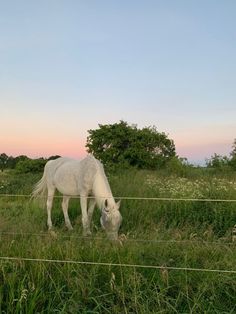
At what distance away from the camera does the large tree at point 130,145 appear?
23.0 m

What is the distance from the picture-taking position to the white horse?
736cm

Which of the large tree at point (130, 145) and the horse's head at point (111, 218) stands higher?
the large tree at point (130, 145)

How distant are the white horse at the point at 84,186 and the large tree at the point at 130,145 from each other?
12171 mm

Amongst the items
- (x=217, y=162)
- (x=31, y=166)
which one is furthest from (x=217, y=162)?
(x=31, y=166)

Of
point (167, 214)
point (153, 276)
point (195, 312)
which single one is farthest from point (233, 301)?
point (167, 214)

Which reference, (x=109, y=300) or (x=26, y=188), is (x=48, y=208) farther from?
(x=109, y=300)

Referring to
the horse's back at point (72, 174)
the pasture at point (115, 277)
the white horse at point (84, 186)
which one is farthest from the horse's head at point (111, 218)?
the pasture at point (115, 277)

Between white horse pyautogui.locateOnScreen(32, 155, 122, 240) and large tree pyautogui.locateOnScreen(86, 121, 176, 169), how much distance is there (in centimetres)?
1217

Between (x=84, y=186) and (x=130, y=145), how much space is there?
1474cm

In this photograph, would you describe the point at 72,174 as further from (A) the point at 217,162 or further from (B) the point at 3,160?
(B) the point at 3,160

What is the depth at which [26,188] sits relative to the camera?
522 inches

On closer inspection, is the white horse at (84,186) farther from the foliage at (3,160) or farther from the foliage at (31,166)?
the foliage at (3,160)

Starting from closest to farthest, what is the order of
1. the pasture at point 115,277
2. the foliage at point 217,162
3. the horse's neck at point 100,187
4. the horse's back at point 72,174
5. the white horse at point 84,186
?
1. the pasture at point 115,277
2. the white horse at point 84,186
3. the horse's neck at point 100,187
4. the horse's back at point 72,174
5. the foliage at point 217,162

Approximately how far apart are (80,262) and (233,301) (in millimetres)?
1346
